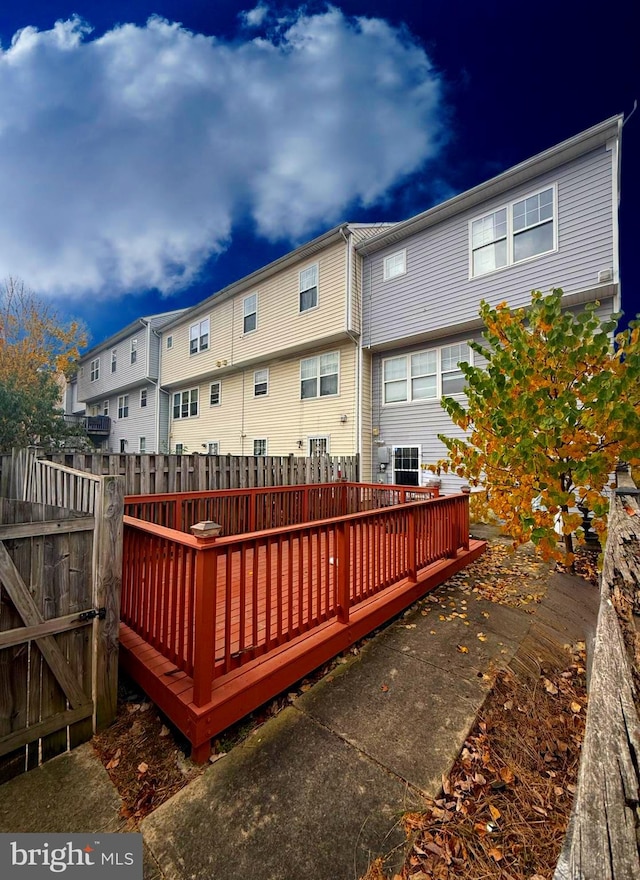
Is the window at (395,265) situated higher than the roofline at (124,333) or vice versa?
the roofline at (124,333)

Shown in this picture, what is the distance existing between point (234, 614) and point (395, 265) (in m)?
10.6

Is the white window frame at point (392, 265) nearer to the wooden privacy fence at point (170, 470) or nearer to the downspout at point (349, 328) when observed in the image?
the downspout at point (349, 328)

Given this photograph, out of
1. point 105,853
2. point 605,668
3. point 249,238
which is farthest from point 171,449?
point 249,238

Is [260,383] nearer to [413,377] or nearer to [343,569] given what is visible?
[413,377]

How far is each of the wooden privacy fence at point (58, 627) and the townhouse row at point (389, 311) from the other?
5501 mm

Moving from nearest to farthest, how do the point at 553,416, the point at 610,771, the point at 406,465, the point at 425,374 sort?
1. the point at 610,771
2. the point at 553,416
3. the point at 425,374
4. the point at 406,465

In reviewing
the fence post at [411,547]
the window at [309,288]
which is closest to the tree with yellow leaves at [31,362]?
the window at [309,288]

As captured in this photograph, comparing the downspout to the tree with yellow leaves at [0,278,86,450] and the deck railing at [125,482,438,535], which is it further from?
the tree with yellow leaves at [0,278,86,450]

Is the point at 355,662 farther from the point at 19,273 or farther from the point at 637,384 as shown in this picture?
the point at 19,273

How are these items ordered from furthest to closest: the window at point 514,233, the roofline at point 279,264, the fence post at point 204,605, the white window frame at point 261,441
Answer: the white window frame at point 261,441
the roofline at point 279,264
the window at point 514,233
the fence post at point 204,605

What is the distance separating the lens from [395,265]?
1071 centimetres

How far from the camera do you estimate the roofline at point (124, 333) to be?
63.6 ft

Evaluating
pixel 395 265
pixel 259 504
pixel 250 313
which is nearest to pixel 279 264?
pixel 250 313

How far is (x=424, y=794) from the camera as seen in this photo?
1874 mm
